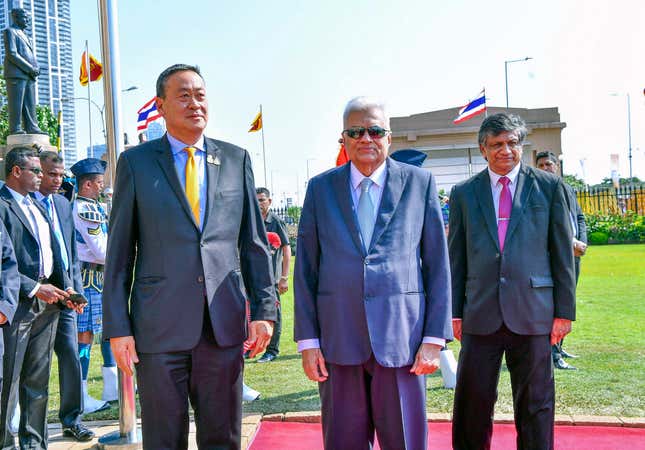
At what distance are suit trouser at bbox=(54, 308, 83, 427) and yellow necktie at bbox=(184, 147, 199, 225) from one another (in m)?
2.43

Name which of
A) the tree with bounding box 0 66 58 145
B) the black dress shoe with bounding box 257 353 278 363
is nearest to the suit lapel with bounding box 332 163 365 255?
the black dress shoe with bounding box 257 353 278 363

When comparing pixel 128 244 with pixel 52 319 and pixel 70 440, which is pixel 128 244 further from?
pixel 70 440

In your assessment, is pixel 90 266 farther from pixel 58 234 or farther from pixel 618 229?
pixel 618 229

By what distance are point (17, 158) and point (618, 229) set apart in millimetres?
24959

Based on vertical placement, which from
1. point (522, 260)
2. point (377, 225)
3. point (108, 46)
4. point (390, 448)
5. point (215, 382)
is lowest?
point (390, 448)

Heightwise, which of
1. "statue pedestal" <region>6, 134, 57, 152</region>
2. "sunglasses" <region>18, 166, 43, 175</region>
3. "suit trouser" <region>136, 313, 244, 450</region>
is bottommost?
"suit trouser" <region>136, 313, 244, 450</region>

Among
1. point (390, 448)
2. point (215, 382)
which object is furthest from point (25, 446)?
point (390, 448)

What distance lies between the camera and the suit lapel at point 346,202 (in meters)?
3.02

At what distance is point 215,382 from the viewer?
2986mm

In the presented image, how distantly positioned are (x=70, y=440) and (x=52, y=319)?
39.8 inches

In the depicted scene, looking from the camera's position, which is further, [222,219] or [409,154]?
[409,154]

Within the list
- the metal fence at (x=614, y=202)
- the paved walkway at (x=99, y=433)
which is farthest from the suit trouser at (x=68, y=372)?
the metal fence at (x=614, y=202)

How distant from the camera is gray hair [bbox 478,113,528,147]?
12.5 feet

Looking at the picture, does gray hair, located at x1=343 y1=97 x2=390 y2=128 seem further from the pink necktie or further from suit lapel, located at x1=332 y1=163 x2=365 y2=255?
the pink necktie
